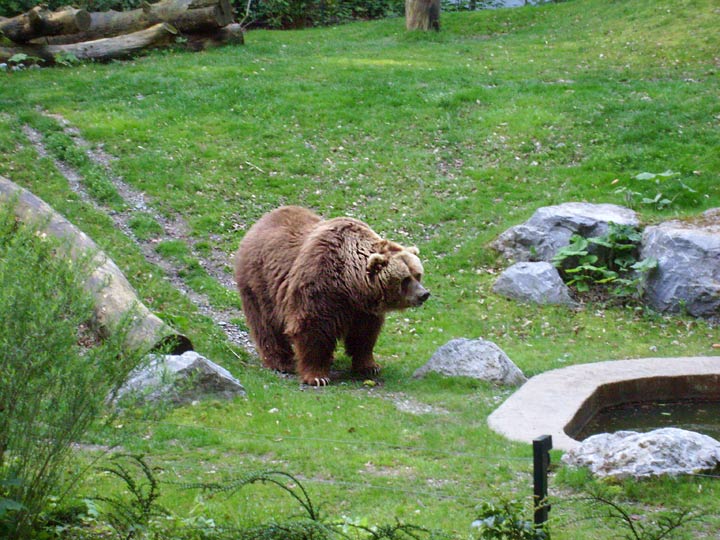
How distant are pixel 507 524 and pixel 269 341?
6664 mm

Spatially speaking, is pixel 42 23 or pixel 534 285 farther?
pixel 42 23

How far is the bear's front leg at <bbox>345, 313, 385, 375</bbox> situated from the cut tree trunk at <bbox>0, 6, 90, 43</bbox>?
1574 cm

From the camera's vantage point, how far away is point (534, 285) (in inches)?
532

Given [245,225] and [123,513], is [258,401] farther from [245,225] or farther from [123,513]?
[245,225]

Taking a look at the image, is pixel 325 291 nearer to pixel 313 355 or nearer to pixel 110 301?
pixel 313 355

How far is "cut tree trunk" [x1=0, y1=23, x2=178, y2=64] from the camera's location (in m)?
22.7

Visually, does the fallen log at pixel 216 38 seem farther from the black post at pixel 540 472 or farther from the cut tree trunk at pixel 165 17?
the black post at pixel 540 472

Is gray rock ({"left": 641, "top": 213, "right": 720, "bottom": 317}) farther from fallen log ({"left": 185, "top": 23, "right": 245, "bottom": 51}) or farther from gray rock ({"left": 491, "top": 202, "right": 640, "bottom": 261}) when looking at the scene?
fallen log ({"left": 185, "top": 23, "right": 245, "bottom": 51})

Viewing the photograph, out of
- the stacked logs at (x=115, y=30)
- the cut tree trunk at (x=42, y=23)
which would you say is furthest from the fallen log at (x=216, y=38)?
the cut tree trunk at (x=42, y=23)

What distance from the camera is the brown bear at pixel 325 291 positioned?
10164 millimetres

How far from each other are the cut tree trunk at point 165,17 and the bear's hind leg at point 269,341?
15502mm

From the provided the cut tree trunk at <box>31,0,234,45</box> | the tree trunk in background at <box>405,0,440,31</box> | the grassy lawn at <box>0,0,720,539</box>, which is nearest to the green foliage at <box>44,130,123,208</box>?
the grassy lawn at <box>0,0,720,539</box>

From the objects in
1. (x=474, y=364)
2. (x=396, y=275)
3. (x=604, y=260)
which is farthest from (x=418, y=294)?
(x=604, y=260)

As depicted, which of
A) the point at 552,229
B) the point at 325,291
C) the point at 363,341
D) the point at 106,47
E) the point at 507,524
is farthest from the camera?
the point at 106,47
